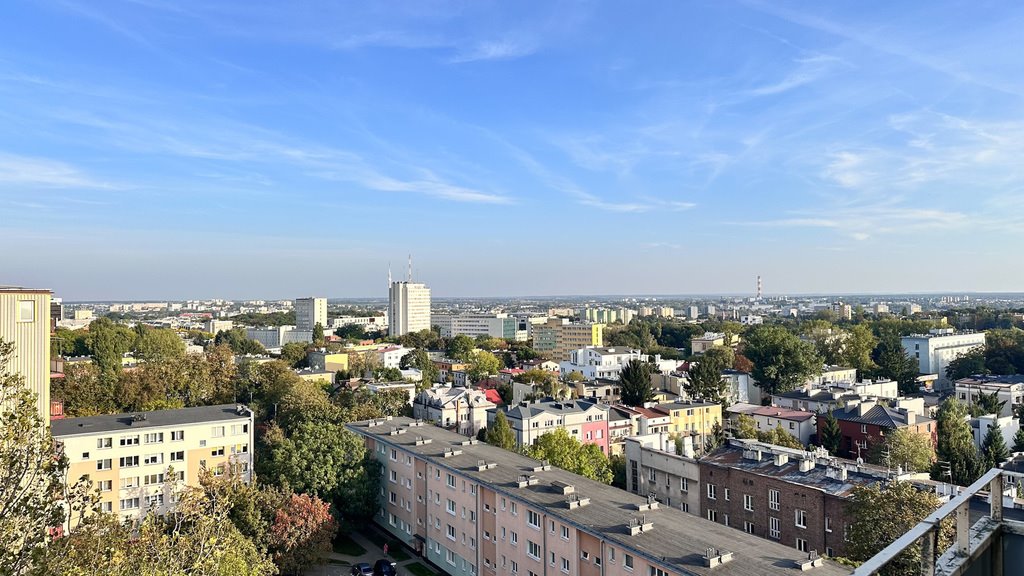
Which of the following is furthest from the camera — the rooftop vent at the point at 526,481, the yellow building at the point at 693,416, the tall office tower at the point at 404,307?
the tall office tower at the point at 404,307

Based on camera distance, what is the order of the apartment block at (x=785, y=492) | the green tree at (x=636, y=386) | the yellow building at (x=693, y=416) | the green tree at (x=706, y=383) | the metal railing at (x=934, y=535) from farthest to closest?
the green tree at (x=706, y=383) → the green tree at (x=636, y=386) → the yellow building at (x=693, y=416) → the apartment block at (x=785, y=492) → the metal railing at (x=934, y=535)

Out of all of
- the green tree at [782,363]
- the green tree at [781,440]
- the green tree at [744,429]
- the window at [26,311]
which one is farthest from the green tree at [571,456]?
the green tree at [782,363]

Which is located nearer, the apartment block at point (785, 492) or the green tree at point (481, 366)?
the apartment block at point (785, 492)

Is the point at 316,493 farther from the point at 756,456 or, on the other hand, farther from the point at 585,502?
the point at 756,456

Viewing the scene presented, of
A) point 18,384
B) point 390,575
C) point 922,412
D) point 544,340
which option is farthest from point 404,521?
point 544,340

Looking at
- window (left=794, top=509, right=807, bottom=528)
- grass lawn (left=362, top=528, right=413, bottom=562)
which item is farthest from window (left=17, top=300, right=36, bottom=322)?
window (left=794, top=509, right=807, bottom=528)

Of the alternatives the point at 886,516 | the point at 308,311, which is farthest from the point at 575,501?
the point at 308,311

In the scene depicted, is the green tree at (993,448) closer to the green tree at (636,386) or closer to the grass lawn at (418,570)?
the green tree at (636,386)

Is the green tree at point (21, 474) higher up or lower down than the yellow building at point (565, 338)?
higher up
